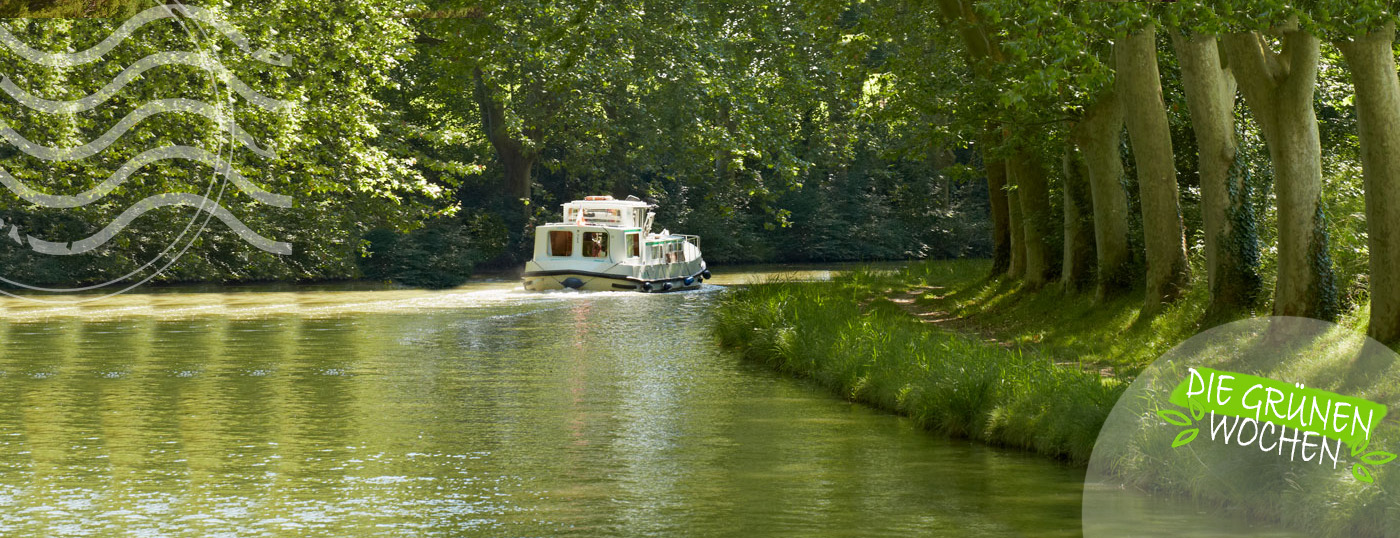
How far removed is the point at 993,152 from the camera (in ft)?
75.0

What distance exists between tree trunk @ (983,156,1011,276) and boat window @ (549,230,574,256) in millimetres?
13936

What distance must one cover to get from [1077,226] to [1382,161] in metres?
10.2

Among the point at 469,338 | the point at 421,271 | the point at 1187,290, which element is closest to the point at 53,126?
the point at 469,338

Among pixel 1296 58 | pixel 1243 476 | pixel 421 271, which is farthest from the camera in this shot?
pixel 421 271

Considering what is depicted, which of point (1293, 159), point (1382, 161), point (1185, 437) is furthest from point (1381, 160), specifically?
point (1185, 437)

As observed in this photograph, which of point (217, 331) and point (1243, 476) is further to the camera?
point (217, 331)

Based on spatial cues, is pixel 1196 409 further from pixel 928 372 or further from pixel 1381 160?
pixel 928 372

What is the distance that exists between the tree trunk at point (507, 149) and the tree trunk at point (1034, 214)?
24824 mm

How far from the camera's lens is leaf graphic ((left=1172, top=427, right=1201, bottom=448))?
11.1 metres

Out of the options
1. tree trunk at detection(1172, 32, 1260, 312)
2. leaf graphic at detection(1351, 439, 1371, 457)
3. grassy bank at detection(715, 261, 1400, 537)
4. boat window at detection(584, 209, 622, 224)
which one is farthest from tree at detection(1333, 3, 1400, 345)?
boat window at detection(584, 209, 622, 224)

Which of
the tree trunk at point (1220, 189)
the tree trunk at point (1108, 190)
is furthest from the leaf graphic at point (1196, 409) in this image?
the tree trunk at point (1108, 190)

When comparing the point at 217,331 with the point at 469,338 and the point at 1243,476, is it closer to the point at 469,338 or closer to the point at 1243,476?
the point at 469,338

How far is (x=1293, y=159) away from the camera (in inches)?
575

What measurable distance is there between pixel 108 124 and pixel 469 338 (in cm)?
1048
